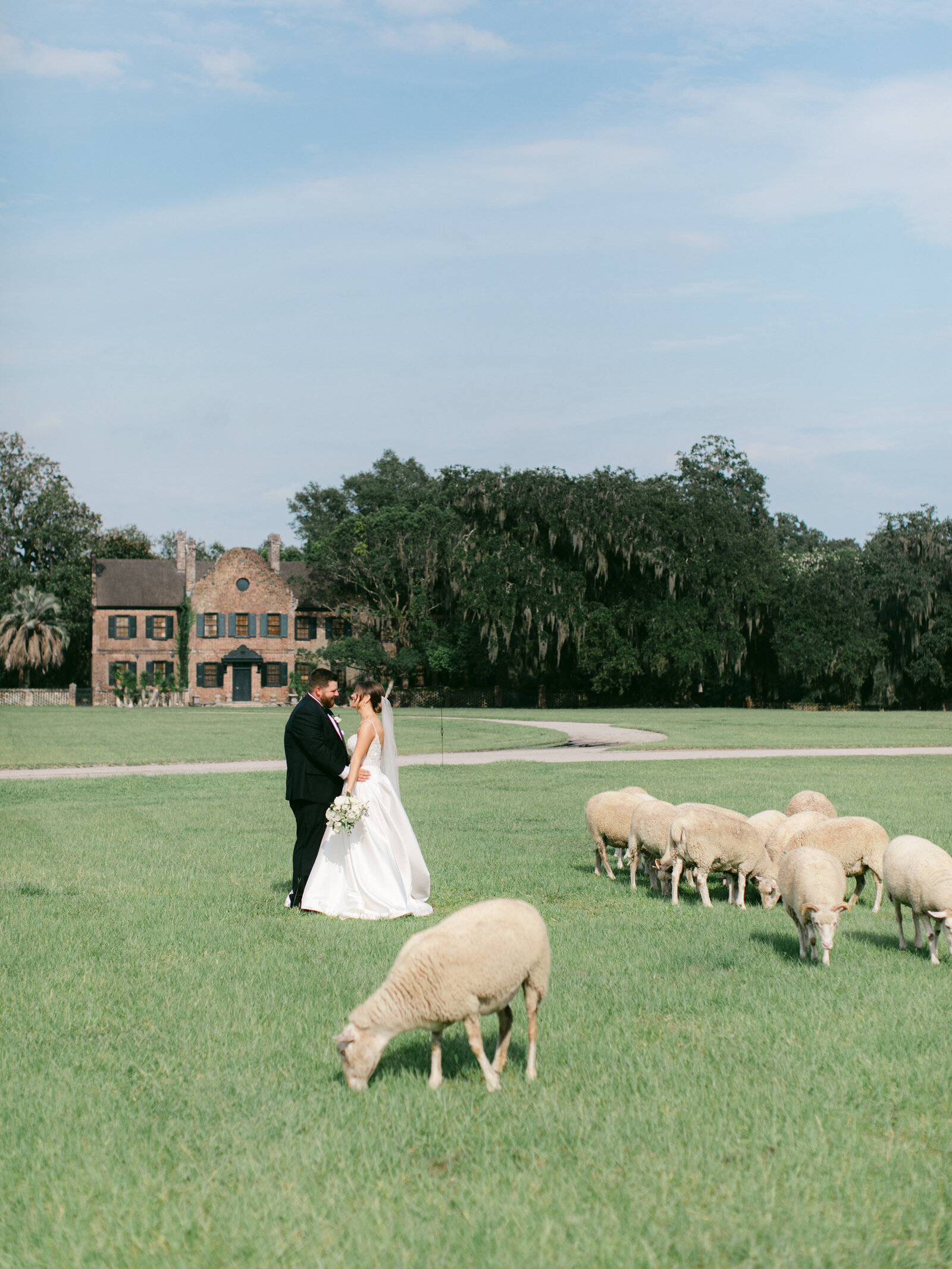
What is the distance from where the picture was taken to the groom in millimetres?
9703

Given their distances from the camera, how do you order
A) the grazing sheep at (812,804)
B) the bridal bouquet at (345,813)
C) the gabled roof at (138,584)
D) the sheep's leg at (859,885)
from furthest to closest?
the gabled roof at (138,584), the grazing sheep at (812,804), the sheep's leg at (859,885), the bridal bouquet at (345,813)

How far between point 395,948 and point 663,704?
56618 mm

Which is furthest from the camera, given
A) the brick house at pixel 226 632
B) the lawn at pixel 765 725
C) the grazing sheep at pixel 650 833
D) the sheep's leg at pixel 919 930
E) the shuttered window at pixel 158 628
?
the shuttered window at pixel 158 628

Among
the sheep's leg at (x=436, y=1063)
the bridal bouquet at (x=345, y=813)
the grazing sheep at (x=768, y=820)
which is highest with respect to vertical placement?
the bridal bouquet at (x=345, y=813)

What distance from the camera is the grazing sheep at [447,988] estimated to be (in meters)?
5.10

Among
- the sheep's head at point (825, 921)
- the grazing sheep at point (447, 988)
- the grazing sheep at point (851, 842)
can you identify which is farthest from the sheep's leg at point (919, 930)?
the grazing sheep at point (447, 988)

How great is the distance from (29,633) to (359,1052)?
71.9m

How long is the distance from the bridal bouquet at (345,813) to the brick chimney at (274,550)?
64790mm

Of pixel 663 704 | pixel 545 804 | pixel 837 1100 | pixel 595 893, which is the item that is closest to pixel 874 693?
pixel 663 704

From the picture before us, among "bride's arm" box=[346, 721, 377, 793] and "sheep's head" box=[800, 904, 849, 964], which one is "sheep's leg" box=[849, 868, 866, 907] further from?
"bride's arm" box=[346, 721, 377, 793]

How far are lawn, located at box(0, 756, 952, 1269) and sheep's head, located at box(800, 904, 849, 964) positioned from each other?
0.26 metres

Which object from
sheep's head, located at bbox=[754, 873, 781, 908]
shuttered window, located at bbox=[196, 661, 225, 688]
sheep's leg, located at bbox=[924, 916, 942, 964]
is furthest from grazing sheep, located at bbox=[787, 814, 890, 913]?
shuttered window, located at bbox=[196, 661, 225, 688]

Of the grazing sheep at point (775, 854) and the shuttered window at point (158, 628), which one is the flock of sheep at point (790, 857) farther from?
the shuttered window at point (158, 628)

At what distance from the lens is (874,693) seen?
204 feet
